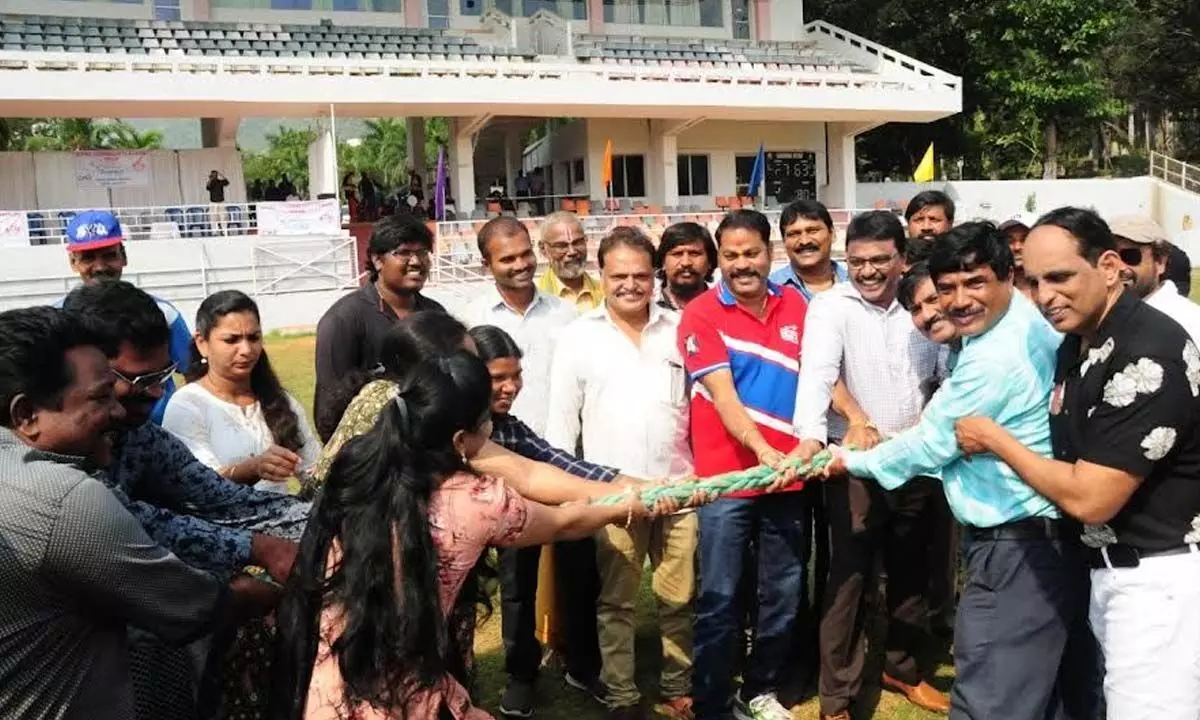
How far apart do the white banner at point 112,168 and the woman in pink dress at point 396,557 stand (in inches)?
806

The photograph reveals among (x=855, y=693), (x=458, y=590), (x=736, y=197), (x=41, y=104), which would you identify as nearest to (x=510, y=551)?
(x=855, y=693)

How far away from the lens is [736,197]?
25.6 m

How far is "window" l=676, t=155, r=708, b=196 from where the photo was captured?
85.1 ft

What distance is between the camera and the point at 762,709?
3.54 meters

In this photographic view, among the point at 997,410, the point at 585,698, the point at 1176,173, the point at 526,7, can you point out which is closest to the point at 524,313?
the point at 585,698

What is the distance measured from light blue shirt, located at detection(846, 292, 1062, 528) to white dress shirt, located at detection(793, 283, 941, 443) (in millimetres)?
663

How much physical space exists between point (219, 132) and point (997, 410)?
70.0ft

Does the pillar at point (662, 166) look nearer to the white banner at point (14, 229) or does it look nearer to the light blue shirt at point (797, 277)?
the white banner at point (14, 229)

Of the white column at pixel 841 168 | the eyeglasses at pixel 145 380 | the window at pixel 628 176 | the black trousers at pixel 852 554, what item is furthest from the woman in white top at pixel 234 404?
the white column at pixel 841 168

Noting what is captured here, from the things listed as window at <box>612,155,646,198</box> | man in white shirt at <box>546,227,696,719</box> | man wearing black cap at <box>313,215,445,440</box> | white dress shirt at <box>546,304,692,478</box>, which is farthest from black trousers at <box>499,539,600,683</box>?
window at <box>612,155,646,198</box>

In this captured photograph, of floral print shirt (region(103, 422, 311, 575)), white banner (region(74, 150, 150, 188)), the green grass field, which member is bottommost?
the green grass field

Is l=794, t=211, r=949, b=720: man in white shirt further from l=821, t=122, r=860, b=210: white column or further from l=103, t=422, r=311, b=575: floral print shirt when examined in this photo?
l=821, t=122, r=860, b=210: white column

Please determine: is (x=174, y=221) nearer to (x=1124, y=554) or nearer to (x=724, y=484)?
(x=724, y=484)

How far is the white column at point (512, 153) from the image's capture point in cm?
2670
